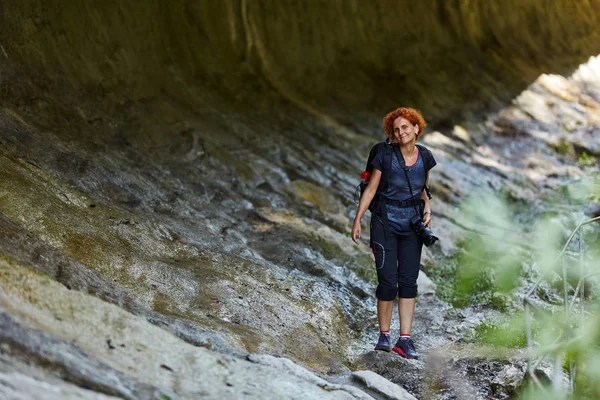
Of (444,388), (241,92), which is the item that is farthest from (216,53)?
(444,388)

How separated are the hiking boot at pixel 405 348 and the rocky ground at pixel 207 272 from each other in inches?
2.6

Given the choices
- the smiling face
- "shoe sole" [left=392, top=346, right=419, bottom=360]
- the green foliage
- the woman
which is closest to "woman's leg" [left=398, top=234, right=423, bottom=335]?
the woman

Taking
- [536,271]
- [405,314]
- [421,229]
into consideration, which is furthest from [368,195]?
[536,271]

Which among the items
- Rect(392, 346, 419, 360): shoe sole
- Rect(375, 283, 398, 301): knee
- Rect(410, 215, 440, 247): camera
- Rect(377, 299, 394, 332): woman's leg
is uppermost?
Rect(410, 215, 440, 247): camera

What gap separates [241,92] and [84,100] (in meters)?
2.39

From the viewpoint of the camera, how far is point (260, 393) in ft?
11.2

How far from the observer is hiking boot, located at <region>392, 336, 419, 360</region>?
496cm

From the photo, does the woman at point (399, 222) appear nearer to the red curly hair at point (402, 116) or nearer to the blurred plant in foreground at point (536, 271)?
the red curly hair at point (402, 116)

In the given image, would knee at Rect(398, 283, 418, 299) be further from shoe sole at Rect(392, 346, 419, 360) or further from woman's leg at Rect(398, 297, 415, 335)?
shoe sole at Rect(392, 346, 419, 360)

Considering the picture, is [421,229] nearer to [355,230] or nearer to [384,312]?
[355,230]

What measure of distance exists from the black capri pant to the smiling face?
1.83 ft

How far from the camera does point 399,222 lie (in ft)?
16.2

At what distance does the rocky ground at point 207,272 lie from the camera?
Result: 3316 mm

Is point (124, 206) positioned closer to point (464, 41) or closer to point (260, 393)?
point (260, 393)
